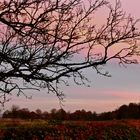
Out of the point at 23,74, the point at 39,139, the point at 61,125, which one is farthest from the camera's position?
the point at 61,125

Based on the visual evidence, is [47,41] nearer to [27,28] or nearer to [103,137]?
[27,28]

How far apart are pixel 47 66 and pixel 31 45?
1.87ft

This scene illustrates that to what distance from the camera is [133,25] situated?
34.6ft

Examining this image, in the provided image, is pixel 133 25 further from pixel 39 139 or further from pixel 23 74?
pixel 39 139

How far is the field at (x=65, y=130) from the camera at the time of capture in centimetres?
2094

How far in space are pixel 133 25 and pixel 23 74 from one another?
237 centimetres

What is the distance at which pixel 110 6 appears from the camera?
1073 centimetres

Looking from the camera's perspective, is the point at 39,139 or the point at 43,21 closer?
the point at 43,21

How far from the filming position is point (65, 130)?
22938mm

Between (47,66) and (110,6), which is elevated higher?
(110,6)

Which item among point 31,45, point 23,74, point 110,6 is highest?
point 110,6

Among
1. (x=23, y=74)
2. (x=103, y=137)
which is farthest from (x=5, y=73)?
(x=103, y=137)

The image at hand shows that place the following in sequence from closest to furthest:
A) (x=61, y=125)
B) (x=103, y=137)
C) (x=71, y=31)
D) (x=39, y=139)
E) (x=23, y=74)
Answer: (x=23, y=74), (x=71, y=31), (x=39, y=139), (x=61, y=125), (x=103, y=137)

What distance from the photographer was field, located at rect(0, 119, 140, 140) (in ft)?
68.7
